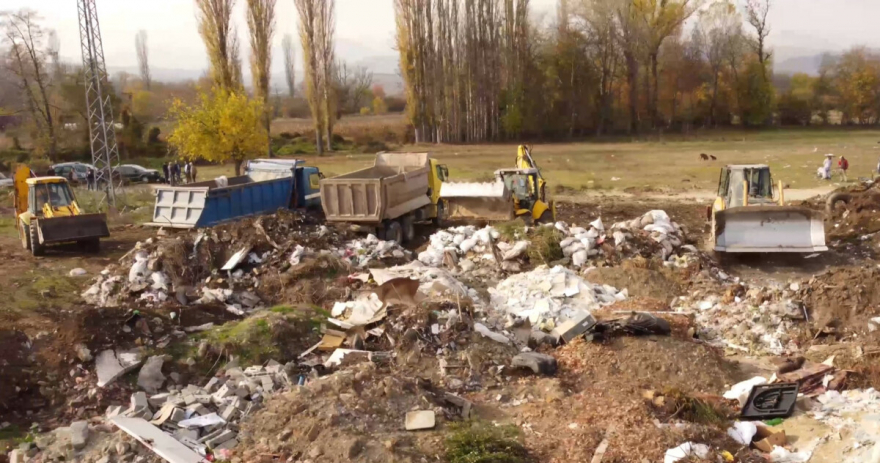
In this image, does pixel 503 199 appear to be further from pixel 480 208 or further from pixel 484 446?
pixel 484 446

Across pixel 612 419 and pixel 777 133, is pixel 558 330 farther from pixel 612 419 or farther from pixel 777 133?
pixel 777 133

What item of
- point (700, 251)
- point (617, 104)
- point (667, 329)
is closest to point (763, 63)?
point (617, 104)

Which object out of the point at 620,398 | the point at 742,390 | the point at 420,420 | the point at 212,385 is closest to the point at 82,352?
the point at 212,385

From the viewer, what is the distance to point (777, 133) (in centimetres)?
4784

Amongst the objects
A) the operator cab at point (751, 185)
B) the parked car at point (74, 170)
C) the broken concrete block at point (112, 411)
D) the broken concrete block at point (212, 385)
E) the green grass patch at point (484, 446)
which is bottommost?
the green grass patch at point (484, 446)

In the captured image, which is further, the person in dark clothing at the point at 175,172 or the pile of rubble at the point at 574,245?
the person in dark clothing at the point at 175,172

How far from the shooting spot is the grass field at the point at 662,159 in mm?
26031

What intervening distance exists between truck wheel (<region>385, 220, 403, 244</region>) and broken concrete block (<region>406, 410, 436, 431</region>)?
27.2ft

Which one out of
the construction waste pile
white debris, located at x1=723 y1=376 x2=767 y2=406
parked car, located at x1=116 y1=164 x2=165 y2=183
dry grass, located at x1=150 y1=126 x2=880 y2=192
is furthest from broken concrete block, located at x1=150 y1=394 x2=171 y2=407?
parked car, located at x1=116 y1=164 x2=165 y2=183

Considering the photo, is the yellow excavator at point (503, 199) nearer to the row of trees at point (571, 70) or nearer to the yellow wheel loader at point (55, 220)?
the yellow wheel loader at point (55, 220)

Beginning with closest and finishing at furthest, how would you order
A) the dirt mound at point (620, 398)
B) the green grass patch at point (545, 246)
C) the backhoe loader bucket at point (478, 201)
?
the dirt mound at point (620, 398) → the green grass patch at point (545, 246) → the backhoe loader bucket at point (478, 201)

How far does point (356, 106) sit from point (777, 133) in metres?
42.9

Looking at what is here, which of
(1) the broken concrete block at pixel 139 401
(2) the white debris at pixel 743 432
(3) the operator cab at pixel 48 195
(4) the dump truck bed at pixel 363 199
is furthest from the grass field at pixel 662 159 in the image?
(1) the broken concrete block at pixel 139 401

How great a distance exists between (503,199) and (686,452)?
31.4ft
